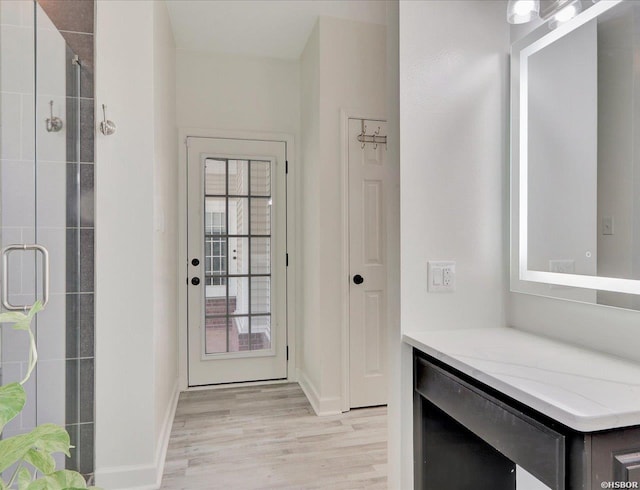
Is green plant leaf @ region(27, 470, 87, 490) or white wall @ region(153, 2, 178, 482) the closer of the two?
green plant leaf @ region(27, 470, 87, 490)

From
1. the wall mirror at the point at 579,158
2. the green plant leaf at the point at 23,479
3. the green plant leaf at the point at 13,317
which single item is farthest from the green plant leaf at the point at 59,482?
the wall mirror at the point at 579,158

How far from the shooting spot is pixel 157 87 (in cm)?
221

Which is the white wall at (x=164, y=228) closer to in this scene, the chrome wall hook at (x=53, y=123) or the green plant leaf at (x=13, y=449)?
the chrome wall hook at (x=53, y=123)

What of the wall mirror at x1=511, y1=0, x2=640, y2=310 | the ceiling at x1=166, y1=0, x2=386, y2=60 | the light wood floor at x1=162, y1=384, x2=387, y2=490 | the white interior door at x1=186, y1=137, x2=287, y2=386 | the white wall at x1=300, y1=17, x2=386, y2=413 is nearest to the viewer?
the wall mirror at x1=511, y1=0, x2=640, y2=310

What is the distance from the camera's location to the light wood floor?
2.04m

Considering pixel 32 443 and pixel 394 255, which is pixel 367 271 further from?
pixel 32 443

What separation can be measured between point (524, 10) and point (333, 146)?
1636 millimetres

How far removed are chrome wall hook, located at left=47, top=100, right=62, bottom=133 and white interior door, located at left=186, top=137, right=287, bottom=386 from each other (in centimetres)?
152

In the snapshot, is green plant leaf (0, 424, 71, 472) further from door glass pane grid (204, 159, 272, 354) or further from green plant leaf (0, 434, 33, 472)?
door glass pane grid (204, 159, 272, 354)

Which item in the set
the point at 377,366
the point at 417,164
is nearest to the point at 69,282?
the point at 417,164

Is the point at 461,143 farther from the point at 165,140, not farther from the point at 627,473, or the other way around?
the point at 165,140

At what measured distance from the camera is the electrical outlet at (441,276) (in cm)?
147

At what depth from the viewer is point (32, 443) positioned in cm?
45

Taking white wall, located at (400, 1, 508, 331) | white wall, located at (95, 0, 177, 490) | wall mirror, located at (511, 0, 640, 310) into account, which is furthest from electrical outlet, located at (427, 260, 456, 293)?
white wall, located at (95, 0, 177, 490)
